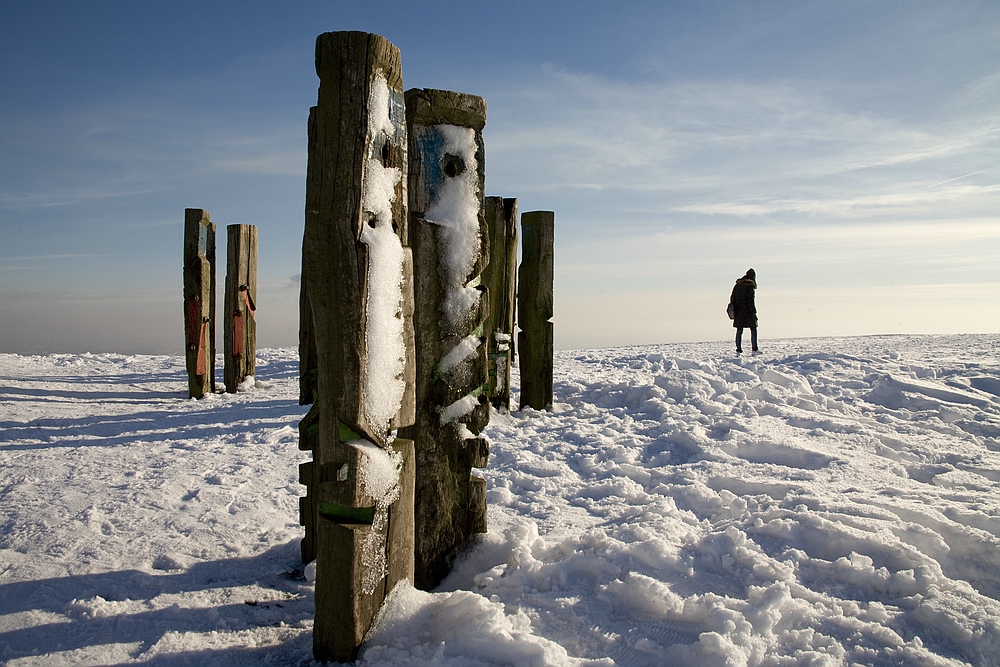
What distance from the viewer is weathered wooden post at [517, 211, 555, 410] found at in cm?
759

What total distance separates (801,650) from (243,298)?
8594 mm

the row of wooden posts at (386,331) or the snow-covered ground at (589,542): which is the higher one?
the row of wooden posts at (386,331)

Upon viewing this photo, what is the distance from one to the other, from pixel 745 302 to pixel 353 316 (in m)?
11.1

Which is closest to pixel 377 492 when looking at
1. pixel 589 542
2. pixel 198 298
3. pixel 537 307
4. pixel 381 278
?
pixel 381 278

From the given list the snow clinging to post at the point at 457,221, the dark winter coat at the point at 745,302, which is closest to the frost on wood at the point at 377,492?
the snow clinging to post at the point at 457,221

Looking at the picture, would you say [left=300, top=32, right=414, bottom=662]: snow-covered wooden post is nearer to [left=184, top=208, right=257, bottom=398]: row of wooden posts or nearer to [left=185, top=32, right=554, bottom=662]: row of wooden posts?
[left=185, top=32, right=554, bottom=662]: row of wooden posts

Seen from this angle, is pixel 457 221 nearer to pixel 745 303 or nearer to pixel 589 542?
pixel 589 542

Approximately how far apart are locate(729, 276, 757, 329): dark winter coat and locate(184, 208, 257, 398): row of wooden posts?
860 cm

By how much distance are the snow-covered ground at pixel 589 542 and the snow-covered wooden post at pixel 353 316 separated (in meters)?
0.24

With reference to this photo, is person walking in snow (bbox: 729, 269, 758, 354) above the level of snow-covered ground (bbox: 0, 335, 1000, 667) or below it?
above

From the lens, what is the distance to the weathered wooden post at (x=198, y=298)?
8.76 meters

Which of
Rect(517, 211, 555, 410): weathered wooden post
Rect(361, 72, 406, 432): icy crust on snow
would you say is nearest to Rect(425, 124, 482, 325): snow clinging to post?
Rect(361, 72, 406, 432): icy crust on snow

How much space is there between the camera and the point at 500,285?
21.4 feet

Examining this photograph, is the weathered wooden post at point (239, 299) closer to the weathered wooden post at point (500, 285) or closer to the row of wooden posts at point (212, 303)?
the row of wooden posts at point (212, 303)
